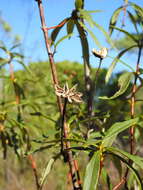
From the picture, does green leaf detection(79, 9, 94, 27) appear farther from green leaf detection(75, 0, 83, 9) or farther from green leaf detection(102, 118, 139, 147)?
green leaf detection(102, 118, 139, 147)

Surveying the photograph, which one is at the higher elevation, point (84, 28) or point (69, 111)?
point (84, 28)

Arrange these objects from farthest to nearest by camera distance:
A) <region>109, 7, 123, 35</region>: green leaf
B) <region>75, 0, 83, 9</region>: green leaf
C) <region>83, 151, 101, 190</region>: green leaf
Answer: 1. <region>109, 7, 123, 35</region>: green leaf
2. <region>75, 0, 83, 9</region>: green leaf
3. <region>83, 151, 101, 190</region>: green leaf

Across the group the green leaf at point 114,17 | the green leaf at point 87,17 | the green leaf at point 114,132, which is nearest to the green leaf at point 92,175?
the green leaf at point 114,132

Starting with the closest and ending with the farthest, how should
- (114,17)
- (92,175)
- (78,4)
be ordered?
1. (92,175)
2. (78,4)
3. (114,17)

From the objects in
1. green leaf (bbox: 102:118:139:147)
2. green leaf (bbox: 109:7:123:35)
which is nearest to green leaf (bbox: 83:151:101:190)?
green leaf (bbox: 102:118:139:147)

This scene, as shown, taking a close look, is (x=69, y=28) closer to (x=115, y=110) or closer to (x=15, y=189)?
(x=115, y=110)

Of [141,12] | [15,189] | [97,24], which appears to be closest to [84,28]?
[97,24]

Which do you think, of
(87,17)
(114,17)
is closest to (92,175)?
(87,17)

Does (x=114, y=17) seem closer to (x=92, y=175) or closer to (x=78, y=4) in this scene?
(x=78, y=4)
